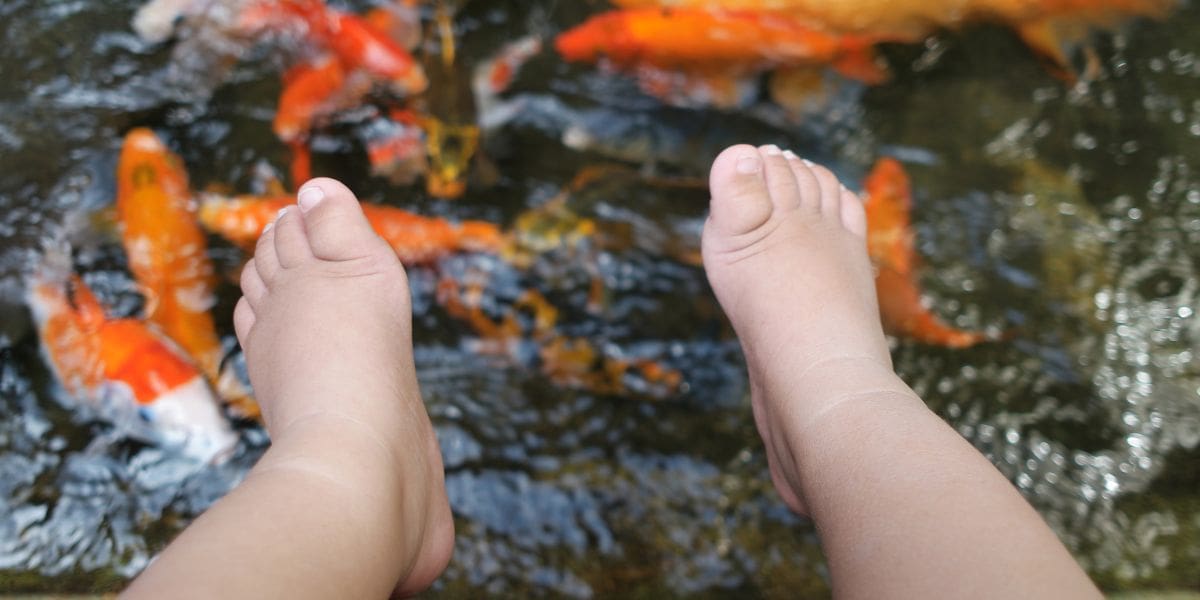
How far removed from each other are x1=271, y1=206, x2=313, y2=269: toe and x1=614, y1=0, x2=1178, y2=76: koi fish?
3.96ft

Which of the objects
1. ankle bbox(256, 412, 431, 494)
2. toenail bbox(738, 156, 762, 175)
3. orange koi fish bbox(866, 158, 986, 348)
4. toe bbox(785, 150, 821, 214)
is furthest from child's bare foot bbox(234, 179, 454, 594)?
orange koi fish bbox(866, 158, 986, 348)

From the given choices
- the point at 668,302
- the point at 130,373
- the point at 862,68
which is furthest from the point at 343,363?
the point at 862,68

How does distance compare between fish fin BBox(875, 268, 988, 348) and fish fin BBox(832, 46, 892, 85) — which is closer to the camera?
fish fin BBox(875, 268, 988, 348)

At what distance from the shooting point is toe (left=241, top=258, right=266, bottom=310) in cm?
160

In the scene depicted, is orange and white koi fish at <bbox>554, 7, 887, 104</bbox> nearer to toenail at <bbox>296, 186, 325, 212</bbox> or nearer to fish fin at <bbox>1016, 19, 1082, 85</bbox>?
fish fin at <bbox>1016, 19, 1082, 85</bbox>

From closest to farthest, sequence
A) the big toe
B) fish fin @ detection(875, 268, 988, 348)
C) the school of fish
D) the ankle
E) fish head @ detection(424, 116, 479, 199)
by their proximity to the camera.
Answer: the ankle
the big toe
the school of fish
fish fin @ detection(875, 268, 988, 348)
fish head @ detection(424, 116, 479, 199)

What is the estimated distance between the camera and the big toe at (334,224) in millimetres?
1529

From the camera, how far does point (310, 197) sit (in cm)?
160

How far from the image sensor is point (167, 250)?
1.91m

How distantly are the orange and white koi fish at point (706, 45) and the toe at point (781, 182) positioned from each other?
70 cm

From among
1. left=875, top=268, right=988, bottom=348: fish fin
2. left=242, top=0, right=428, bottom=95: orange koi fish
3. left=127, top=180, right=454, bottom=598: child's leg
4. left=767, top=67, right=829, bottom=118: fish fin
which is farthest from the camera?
left=767, top=67, right=829, bottom=118: fish fin

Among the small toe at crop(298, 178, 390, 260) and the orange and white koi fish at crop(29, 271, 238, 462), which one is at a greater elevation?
the small toe at crop(298, 178, 390, 260)

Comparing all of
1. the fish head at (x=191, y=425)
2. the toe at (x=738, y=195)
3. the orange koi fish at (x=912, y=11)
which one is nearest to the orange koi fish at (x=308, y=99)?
the fish head at (x=191, y=425)

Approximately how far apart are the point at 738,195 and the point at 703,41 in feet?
2.79
